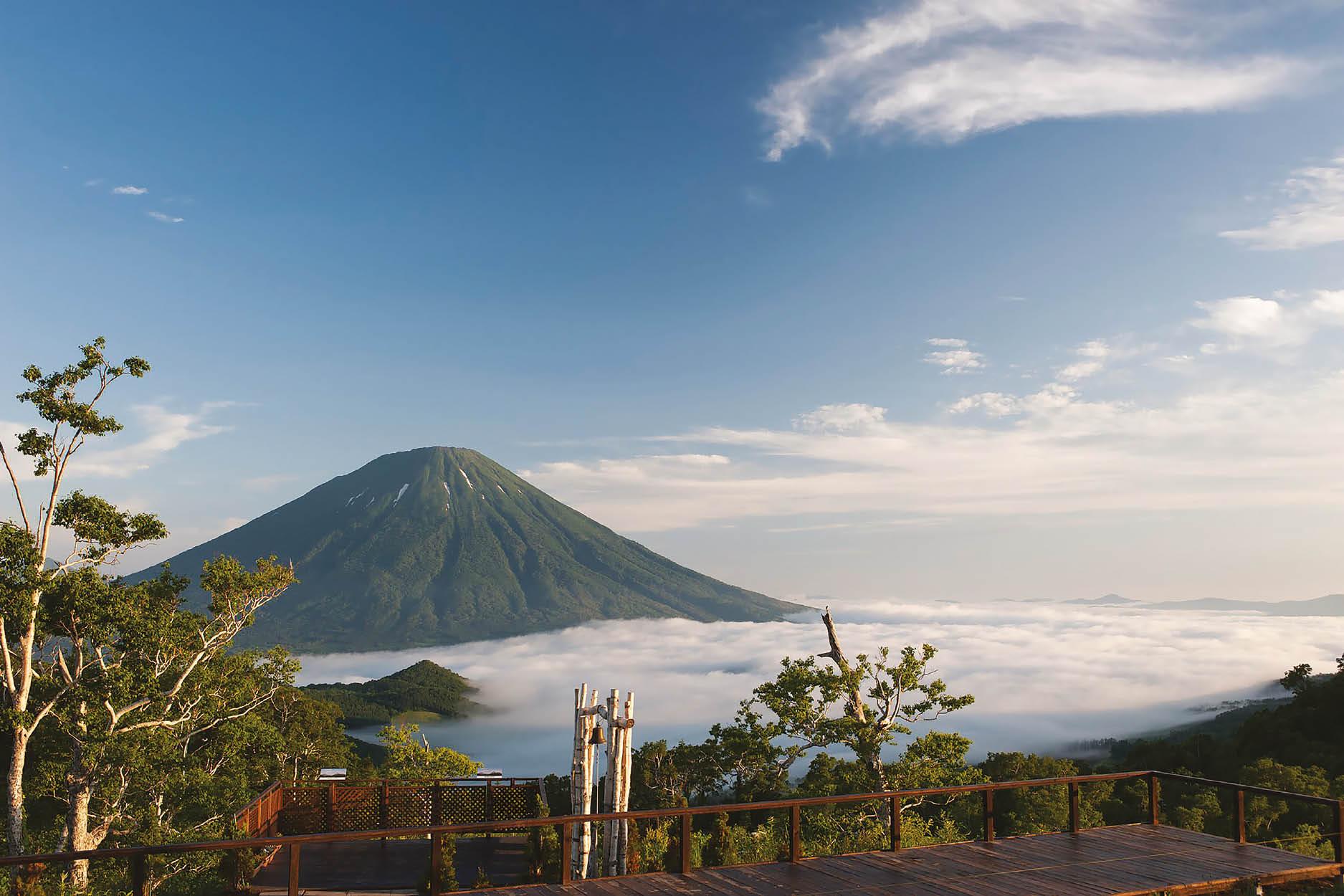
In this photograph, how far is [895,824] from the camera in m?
7.92

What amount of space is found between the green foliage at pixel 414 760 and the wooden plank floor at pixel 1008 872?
1001 inches

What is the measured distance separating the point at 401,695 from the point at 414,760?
79.4 m

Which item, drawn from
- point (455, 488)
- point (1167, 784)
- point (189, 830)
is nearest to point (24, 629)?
point (189, 830)

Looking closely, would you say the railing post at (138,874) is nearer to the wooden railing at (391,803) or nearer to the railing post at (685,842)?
the railing post at (685,842)

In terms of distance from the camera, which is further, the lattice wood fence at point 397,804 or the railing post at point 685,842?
the lattice wood fence at point 397,804

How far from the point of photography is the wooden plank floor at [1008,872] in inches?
265

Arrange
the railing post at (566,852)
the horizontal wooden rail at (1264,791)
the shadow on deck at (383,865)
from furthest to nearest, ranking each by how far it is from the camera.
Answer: the shadow on deck at (383,865) < the horizontal wooden rail at (1264,791) < the railing post at (566,852)

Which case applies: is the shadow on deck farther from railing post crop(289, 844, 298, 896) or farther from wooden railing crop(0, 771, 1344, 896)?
railing post crop(289, 844, 298, 896)

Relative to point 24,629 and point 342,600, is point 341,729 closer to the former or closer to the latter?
point 24,629

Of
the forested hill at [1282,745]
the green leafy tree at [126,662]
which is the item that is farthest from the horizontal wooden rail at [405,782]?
the forested hill at [1282,745]

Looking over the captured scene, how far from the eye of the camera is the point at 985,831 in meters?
8.50

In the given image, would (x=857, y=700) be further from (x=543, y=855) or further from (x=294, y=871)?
(x=294, y=871)

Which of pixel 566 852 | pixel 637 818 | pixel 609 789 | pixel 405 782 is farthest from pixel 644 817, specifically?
pixel 405 782

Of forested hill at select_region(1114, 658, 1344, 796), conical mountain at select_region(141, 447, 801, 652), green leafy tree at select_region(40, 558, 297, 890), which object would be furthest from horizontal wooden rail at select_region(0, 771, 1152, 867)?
conical mountain at select_region(141, 447, 801, 652)
